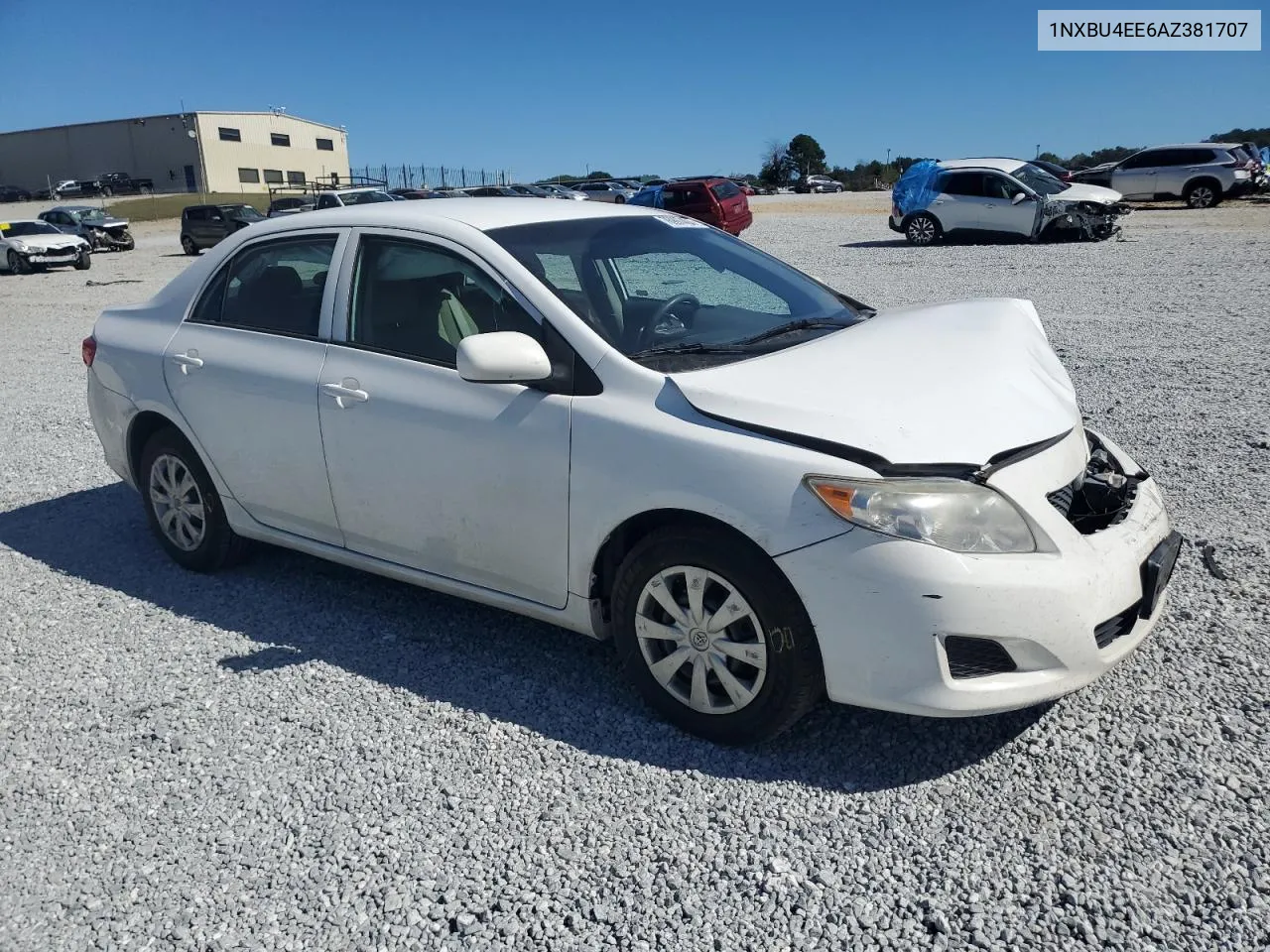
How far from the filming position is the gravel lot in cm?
254

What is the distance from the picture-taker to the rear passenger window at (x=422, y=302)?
12.3 ft

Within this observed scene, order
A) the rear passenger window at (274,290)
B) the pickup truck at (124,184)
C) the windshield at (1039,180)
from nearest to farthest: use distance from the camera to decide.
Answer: the rear passenger window at (274,290)
the windshield at (1039,180)
the pickup truck at (124,184)

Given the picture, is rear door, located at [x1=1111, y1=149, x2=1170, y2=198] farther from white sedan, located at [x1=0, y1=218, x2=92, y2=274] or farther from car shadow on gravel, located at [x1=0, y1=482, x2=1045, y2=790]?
car shadow on gravel, located at [x1=0, y1=482, x2=1045, y2=790]

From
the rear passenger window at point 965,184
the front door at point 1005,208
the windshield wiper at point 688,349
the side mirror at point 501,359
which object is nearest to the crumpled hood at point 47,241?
the rear passenger window at point 965,184

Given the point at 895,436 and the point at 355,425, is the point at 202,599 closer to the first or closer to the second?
the point at 355,425

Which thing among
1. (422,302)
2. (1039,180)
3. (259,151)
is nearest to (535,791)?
(422,302)

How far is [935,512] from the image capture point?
110 inches

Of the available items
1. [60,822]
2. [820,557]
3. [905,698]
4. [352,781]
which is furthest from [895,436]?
[60,822]

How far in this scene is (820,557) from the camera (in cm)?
288

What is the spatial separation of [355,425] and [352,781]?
1381mm

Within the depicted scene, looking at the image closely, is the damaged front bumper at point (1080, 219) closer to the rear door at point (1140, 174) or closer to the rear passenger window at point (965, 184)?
the rear passenger window at point (965, 184)

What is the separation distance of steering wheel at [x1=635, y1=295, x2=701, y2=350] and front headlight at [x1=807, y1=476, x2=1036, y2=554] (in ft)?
3.26

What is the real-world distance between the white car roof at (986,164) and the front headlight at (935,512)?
818 inches

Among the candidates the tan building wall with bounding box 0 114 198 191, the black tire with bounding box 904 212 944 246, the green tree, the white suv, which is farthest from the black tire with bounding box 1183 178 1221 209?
the tan building wall with bounding box 0 114 198 191
